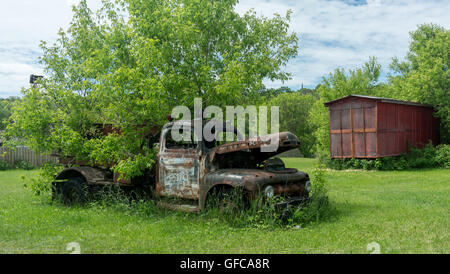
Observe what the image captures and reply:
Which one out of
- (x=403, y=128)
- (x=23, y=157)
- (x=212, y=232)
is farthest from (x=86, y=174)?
(x=23, y=157)

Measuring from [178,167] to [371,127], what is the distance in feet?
50.2

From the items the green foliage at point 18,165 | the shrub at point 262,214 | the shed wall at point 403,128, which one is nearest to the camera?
the shrub at point 262,214

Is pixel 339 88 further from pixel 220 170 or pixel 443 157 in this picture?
pixel 220 170

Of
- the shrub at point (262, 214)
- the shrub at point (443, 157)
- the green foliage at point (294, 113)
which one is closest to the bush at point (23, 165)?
the shrub at point (262, 214)

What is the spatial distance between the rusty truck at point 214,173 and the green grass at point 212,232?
50cm

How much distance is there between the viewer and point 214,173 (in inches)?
292

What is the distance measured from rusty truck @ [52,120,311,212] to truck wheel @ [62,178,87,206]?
0.49 metres

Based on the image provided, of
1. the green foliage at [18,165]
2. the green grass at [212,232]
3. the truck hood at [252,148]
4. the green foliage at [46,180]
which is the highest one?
the truck hood at [252,148]

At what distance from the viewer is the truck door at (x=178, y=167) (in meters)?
7.82

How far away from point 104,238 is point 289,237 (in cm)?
298

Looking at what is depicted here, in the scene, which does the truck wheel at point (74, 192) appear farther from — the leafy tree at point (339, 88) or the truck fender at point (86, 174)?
the leafy tree at point (339, 88)

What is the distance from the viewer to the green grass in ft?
19.0
